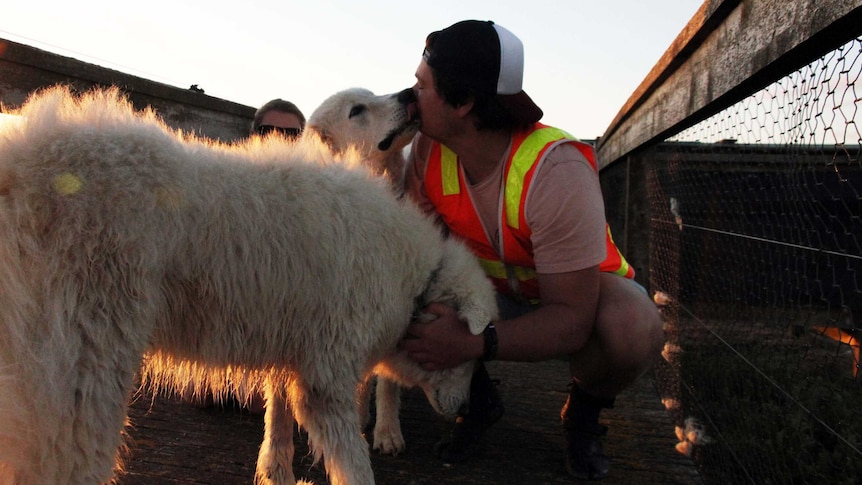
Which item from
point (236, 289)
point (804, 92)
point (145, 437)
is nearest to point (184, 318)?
point (236, 289)

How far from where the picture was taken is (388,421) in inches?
118

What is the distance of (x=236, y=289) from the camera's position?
1950 millimetres

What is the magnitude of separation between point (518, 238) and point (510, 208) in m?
0.17

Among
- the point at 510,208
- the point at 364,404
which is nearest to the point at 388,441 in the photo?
the point at 364,404

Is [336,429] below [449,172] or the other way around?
below

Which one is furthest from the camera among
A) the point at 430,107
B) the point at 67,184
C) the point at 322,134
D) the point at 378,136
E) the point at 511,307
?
the point at 322,134

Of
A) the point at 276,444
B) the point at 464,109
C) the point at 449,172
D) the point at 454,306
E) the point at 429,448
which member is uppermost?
the point at 464,109

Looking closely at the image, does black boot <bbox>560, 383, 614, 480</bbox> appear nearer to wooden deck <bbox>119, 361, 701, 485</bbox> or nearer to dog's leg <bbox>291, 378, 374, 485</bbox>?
wooden deck <bbox>119, 361, 701, 485</bbox>

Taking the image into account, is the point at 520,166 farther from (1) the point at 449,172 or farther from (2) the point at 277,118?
(2) the point at 277,118

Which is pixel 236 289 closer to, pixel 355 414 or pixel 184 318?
pixel 184 318

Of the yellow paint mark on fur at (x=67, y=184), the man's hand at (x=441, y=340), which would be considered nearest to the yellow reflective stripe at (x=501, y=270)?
the man's hand at (x=441, y=340)

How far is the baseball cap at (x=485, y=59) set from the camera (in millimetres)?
2646

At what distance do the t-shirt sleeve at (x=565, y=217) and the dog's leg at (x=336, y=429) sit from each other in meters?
1.00

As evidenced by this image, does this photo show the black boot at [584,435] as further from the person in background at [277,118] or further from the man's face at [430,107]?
the person in background at [277,118]
